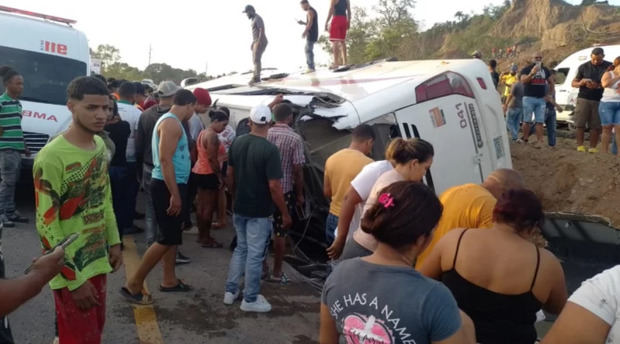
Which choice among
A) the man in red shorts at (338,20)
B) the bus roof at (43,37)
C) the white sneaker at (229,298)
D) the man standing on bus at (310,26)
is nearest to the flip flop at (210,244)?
the white sneaker at (229,298)

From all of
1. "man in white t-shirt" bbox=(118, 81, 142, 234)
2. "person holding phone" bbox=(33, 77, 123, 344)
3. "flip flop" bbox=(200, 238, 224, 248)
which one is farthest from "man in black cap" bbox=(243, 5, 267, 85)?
"person holding phone" bbox=(33, 77, 123, 344)

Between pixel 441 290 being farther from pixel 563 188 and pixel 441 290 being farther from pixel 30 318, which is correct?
pixel 563 188

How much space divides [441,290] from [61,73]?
27.2 ft

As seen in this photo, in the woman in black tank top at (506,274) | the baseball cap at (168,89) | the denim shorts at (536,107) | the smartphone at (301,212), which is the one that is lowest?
the smartphone at (301,212)

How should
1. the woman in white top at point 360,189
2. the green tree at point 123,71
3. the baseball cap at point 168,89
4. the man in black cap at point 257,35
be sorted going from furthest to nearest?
1. the green tree at point 123,71
2. the man in black cap at point 257,35
3. the baseball cap at point 168,89
4. the woman in white top at point 360,189

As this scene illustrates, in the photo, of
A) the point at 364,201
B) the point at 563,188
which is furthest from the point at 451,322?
the point at 563,188

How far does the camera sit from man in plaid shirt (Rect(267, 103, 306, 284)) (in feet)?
18.4

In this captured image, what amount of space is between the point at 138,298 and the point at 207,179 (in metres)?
2.32

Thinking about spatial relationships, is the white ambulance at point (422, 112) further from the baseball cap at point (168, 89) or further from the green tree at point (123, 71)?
the green tree at point (123, 71)

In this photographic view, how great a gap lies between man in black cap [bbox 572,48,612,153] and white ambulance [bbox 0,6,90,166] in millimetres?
8520

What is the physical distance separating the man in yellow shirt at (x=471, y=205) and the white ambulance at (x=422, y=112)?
2.27 metres

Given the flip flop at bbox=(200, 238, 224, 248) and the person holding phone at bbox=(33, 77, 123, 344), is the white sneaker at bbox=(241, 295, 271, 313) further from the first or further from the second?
the flip flop at bbox=(200, 238, 224, 248)

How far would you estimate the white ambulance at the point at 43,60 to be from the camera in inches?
304

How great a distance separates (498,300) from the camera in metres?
2.56
